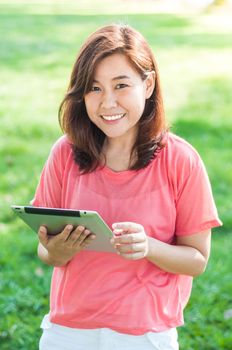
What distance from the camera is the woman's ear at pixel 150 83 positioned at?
223 cm

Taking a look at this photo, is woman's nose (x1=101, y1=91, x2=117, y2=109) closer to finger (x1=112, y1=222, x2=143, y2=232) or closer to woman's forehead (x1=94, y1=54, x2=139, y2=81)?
woman's forehead (x1=94, y1=54, x2=139, y2=81)

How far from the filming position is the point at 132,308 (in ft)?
7.15

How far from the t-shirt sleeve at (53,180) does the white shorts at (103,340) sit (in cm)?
37

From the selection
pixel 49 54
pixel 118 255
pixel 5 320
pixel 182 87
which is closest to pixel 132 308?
pixel 118 255

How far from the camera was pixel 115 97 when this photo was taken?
7.06 ft

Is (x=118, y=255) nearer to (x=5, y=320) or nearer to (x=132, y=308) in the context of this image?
(x=132, y=308)

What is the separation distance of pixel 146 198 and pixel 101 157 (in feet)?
0.68

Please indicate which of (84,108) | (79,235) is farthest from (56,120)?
(79,235)

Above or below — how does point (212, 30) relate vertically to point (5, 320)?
above

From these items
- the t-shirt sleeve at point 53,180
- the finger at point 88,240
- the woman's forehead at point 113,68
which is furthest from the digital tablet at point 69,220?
the woman's forehead at point 113,68

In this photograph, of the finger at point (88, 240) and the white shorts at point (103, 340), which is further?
the white shorts at point (103, 340)

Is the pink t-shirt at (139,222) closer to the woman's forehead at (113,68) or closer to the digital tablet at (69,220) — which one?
the digital tablet at (69,220)

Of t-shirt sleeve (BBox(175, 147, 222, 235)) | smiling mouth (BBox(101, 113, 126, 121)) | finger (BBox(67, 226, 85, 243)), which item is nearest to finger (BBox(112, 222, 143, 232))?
finger (BBox(67, 226, 85, 243))

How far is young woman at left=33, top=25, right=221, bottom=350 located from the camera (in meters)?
2.15
